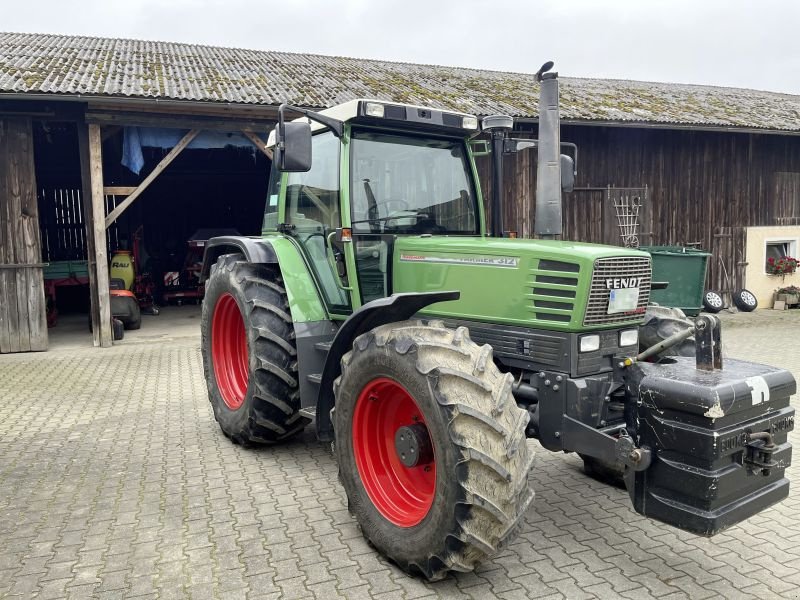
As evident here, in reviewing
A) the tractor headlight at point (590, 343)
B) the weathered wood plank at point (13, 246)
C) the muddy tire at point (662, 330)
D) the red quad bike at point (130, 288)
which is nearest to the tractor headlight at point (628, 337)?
the tractor headlight at point (590, 343)

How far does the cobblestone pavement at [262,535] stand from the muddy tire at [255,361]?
0.87ft

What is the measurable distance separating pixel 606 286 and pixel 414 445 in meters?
1.17

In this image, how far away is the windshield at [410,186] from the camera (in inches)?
153

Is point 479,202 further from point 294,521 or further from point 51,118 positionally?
point 51,118

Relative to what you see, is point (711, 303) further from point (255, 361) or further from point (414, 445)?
point (414, 445)

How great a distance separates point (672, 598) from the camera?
2.71 m

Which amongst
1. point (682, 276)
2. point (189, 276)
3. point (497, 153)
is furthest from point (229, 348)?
point (189, 276)

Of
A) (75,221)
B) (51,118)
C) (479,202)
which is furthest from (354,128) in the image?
(75,221)

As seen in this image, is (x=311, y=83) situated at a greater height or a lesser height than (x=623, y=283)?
greater

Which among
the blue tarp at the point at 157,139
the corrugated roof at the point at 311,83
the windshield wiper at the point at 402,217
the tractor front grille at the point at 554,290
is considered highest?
the corrugated roof at the point at 311,83

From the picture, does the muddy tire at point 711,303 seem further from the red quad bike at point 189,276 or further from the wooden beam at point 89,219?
the wooden beam at point 89,219

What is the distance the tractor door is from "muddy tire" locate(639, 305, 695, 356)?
1736 millimetres

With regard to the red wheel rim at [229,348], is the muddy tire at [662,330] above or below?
above

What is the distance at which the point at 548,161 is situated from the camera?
3.76 metres
